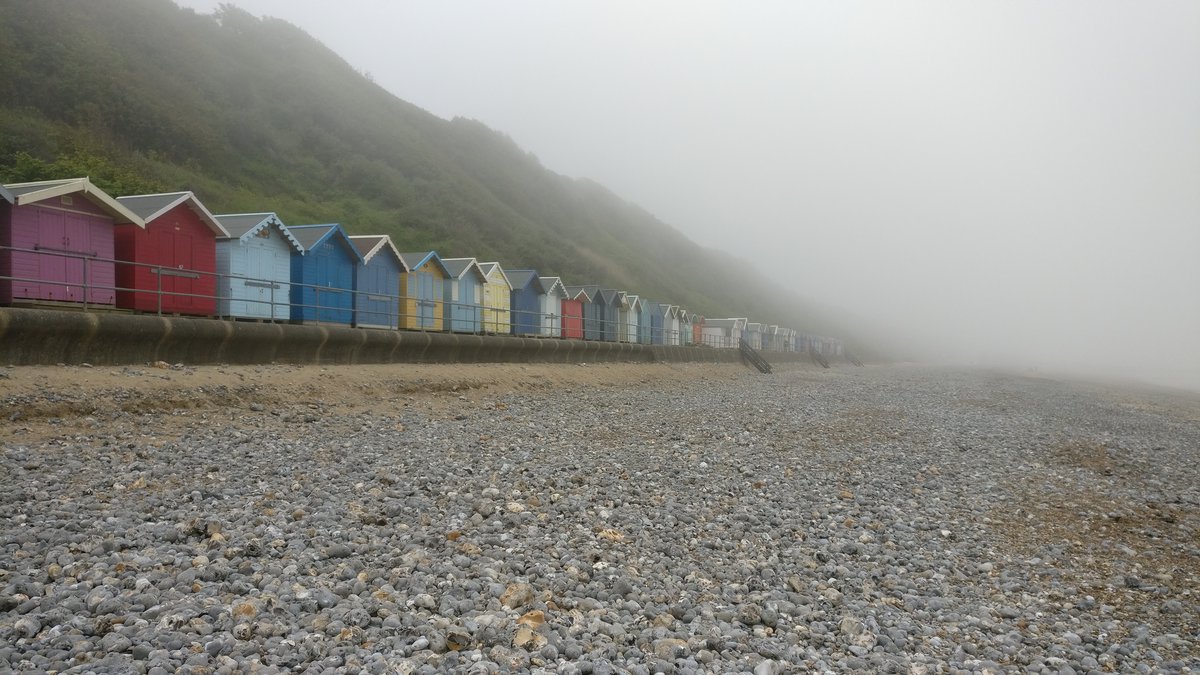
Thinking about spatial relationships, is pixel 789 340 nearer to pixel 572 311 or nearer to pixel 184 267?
pixel 572 311

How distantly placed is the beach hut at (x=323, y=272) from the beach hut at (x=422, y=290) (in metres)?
2.70

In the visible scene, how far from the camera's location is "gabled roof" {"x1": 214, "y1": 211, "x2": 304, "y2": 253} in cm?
2323

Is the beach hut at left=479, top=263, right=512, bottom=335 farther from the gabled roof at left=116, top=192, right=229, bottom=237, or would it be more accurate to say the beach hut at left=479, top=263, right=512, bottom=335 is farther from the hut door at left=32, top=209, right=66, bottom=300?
the hut door at left=32, top=209, right=66, bottom=300

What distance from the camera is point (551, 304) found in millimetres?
45312

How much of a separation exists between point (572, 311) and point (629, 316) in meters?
10.6

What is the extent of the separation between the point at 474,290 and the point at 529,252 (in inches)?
2040

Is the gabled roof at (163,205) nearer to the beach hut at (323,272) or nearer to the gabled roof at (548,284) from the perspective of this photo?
the beach hut at (323,272)

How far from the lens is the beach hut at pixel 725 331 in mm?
79688

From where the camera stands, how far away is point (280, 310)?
24922mm

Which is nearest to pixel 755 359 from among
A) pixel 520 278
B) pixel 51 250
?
pixel 520 278

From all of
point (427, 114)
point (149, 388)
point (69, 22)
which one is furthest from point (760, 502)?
point (427, 114)

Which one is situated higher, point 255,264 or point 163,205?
point 163,205

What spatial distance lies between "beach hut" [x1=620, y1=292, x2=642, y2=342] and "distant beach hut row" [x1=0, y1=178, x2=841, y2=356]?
15.1m

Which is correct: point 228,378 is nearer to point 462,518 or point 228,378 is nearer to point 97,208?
point 97,208
